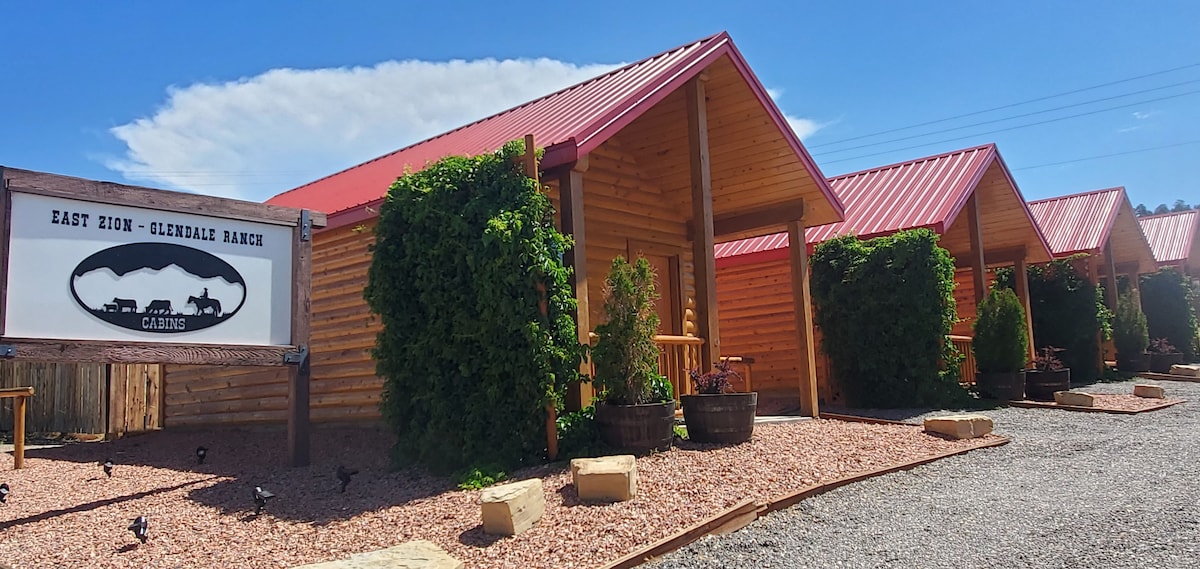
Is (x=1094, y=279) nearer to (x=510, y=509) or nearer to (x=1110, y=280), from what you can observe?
(x=1110, y=280)

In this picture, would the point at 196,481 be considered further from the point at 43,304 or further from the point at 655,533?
the point at 655,533

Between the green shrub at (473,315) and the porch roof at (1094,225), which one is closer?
the green shrub at (473,315)

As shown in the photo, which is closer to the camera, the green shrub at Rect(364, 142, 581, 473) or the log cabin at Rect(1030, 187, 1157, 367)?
the green shrub at Rect(364, 142, 581, 473)

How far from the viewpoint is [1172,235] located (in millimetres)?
29141

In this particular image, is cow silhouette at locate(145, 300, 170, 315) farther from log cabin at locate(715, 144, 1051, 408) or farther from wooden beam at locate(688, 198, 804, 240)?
log cabin at locate(715, 144, 1051, 408)

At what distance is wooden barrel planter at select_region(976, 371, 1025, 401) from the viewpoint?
12875 millimetres

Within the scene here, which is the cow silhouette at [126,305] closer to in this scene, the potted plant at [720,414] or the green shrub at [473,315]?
the green shrub at [473,315]

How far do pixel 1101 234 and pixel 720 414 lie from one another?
15832 mm

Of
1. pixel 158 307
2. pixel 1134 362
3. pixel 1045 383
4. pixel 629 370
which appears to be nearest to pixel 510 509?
pixel 629 370

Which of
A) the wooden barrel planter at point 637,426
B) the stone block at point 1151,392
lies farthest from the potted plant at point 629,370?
the stone block at point 1151,392

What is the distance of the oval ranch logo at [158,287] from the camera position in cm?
654

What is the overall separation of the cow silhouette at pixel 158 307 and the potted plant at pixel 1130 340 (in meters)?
21.3

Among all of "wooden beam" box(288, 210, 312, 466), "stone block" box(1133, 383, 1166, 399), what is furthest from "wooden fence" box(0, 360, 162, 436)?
"stone block" box(1133, 383, 1166, 399)

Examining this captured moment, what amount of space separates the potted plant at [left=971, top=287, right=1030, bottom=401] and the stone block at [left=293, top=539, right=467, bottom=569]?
10.7 m
